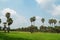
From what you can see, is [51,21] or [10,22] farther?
[51,21]

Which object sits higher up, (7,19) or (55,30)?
(7,19)

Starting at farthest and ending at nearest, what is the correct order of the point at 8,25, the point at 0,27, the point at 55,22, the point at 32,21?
1. the point at 55,22
2. the point at 32,21
3. the point at 0,27
4. the point at 8,25

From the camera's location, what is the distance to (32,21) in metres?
155

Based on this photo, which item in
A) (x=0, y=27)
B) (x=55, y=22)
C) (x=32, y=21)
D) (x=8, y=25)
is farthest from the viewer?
(x=55, y=22)

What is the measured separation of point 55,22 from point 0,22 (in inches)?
2417

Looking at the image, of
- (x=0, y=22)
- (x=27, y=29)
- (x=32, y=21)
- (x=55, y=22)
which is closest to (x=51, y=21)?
(x=55, y=22)

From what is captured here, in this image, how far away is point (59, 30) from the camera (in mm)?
123250

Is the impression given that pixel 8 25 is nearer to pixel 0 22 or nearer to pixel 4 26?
pixel 4 26

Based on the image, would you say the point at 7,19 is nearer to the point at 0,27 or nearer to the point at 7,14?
the point at 7,14

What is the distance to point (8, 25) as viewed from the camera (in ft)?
400

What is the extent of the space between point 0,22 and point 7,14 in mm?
15356

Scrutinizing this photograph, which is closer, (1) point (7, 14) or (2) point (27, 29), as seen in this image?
(1) point (7, 14)

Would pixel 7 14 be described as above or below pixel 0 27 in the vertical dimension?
above

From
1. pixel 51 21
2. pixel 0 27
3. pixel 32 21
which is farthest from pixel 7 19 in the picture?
pixel 51 21
